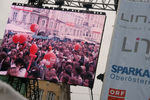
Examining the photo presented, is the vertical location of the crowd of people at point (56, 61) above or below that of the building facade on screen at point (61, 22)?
below

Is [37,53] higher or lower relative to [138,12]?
lower

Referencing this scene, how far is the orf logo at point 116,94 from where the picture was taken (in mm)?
3361

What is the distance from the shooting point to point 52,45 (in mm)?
12391

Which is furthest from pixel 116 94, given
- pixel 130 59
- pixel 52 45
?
pixel 52 45

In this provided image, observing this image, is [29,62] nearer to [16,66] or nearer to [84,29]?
[16,66]

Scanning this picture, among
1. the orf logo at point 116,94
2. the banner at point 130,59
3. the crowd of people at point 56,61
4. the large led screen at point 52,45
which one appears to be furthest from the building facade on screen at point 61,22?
the orf logo at point 116,94

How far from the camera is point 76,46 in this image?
12.3m

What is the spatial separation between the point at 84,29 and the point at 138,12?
360 inches

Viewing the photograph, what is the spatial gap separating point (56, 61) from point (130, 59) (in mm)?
8715

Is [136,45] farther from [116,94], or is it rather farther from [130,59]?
[116,94]

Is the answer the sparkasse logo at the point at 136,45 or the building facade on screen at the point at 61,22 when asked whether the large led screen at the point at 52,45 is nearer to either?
the building facade on screen at the point at 61,22

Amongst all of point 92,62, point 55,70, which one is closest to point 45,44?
point 55,70

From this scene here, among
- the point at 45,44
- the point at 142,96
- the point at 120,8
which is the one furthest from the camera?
the point at 45,44

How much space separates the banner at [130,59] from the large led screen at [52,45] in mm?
8179
